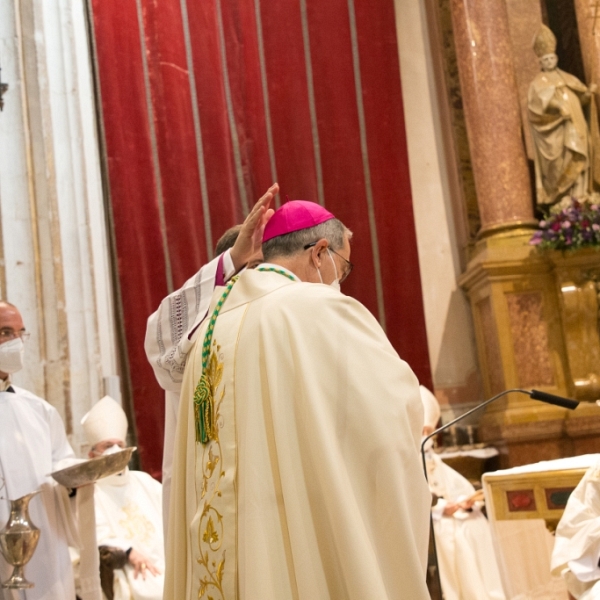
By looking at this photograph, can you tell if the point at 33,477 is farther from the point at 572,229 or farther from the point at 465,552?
the point at 572,229

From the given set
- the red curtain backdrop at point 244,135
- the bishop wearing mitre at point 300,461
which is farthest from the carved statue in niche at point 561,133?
the bishop wearing mitre at point 300,461

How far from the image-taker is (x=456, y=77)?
23.1 ft

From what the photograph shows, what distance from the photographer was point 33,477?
4.15m

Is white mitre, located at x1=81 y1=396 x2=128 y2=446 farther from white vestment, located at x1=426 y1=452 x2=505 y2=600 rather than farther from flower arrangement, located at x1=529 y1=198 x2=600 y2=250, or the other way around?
flower arrangement, located at x1=529 y1=198 x2=600 y2=250

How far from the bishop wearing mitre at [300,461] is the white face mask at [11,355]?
2.09m

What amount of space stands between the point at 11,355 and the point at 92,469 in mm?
734

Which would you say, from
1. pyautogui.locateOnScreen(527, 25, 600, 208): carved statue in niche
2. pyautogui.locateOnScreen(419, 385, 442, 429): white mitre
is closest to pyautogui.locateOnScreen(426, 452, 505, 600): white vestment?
pyautogui.locateOnScreen(419, 385, 442, 429): white mitre

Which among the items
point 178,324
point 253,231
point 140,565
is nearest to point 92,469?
point 140,565

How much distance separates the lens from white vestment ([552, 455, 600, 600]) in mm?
3713

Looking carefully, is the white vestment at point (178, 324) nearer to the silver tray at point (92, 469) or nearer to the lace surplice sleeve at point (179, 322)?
the lace surplice sleeve at point (179, 322)

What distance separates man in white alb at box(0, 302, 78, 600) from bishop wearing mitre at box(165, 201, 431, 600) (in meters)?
2.10

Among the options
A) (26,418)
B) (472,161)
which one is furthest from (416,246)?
(26,418)

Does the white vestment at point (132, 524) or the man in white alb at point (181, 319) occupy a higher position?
the man in white alb at point (181, 319)

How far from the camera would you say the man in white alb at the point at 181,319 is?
253 cm
